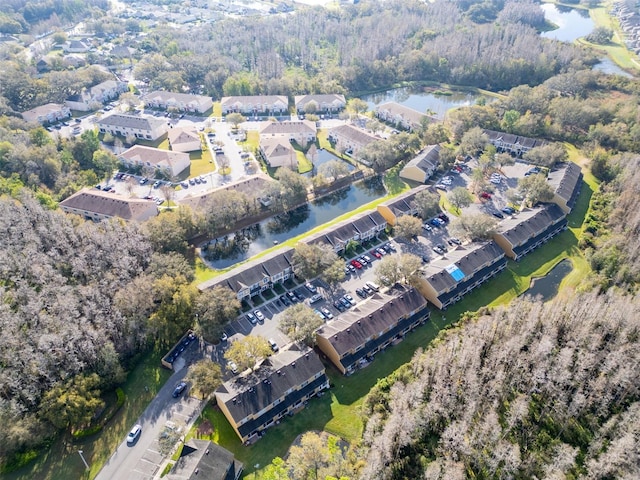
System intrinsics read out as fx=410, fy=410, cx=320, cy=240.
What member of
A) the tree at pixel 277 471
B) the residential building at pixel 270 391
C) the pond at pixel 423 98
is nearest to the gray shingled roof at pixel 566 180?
the pond at pixel 423 98

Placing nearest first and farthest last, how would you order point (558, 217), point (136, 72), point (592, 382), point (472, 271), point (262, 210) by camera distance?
point (592, 382) < point (472, 271) < point (558, 217) < point (262, 210) < point (136, 72)

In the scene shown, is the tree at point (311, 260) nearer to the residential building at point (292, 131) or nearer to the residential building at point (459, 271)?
the residential building at point (459, 271)

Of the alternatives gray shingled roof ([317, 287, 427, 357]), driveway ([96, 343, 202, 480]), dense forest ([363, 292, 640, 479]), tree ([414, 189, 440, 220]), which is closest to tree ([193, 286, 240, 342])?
driveway ([96, 343, 202, 480])

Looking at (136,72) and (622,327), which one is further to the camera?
(136,72)

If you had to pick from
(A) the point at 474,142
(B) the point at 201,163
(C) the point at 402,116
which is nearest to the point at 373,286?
(A) the point at 474,142

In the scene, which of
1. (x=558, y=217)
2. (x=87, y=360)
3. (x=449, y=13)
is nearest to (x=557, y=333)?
(x=558, y=217)

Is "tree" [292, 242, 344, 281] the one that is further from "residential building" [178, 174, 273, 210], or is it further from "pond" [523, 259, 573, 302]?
"pond" [523, 259, 573, 302]

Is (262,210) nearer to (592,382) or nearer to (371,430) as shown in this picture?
(371,430)

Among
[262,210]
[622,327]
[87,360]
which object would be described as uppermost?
[622,327]
